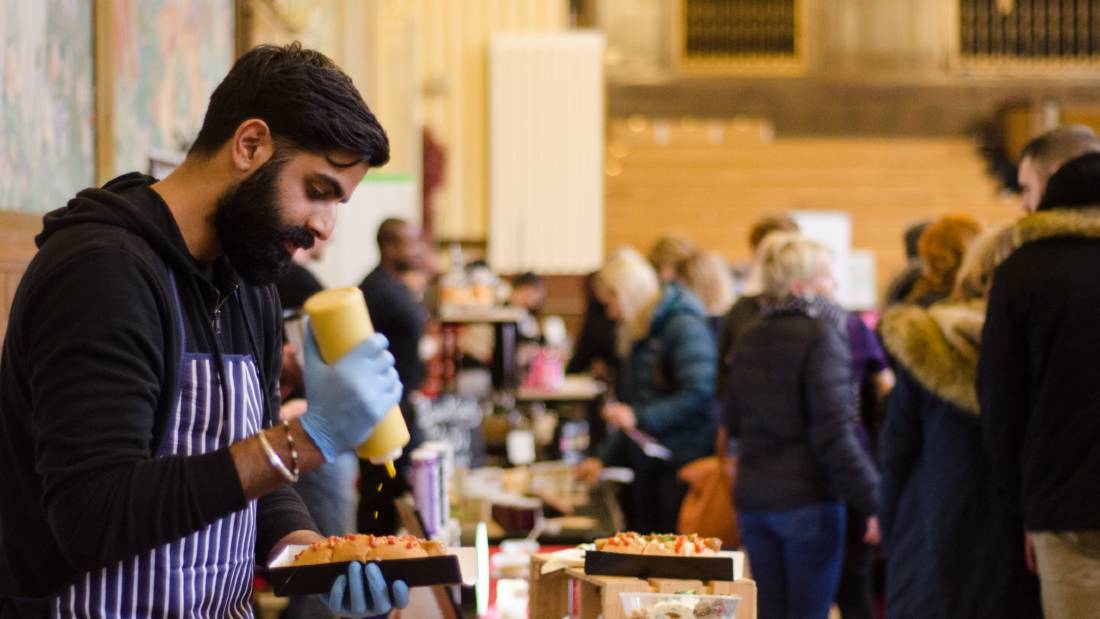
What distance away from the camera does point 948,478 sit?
3.11 m

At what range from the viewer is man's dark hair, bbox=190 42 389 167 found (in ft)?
4.77

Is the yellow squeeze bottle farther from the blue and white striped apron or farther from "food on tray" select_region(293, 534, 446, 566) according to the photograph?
"food on tray" select_region(293, 534, 446, 566)

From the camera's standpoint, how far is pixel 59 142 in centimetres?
282

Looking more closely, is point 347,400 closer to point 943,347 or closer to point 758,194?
point 943,347

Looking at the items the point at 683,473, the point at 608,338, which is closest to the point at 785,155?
the point at 608,338

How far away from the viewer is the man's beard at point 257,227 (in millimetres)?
1470

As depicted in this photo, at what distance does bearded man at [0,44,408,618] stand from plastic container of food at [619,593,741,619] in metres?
0.52

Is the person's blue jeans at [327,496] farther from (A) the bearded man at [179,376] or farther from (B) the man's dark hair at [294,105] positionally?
(B) the man's dark hair at [294,105]

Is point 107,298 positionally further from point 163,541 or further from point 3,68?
point 3,68

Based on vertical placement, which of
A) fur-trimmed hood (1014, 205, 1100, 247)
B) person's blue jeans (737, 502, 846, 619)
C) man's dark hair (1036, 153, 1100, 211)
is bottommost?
person's blue jeans (737, 502, 846, 619)

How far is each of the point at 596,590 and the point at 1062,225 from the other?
1.35 metres

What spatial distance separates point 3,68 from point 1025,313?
2.22 m

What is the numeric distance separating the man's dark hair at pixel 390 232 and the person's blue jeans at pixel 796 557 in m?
1.81

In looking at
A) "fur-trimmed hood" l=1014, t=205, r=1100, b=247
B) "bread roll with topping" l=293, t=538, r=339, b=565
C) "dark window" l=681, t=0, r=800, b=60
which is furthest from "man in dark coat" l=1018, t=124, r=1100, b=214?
"dark window" l=681, t=0, r=800, b=60
